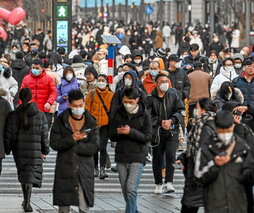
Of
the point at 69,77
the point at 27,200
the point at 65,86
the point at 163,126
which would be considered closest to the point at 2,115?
the point at 27,200

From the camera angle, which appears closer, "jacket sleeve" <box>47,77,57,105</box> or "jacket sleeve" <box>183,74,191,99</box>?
"jacket sleeve" <box>47,77,57,105</box>

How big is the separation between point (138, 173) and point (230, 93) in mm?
1916

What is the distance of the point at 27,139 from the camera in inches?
649

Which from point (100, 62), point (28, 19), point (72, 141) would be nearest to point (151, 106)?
point (72, 141)

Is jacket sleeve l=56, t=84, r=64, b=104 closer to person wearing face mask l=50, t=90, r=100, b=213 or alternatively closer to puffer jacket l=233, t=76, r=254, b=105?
puffer jacket l=233, t=76, r=254, b=105

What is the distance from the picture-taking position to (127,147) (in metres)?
15.7

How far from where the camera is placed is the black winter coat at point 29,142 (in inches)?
647

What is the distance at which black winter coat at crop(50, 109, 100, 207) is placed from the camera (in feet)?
46.9

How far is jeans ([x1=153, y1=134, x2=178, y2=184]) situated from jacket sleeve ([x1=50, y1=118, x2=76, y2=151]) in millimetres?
4546

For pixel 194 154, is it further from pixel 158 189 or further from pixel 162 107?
pixel 158 189

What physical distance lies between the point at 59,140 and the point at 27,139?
228cm

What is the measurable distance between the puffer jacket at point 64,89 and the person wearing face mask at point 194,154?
8.40 metres

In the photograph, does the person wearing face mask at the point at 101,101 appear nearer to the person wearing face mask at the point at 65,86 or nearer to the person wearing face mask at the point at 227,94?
the person wearing face mask at the point at 65,86

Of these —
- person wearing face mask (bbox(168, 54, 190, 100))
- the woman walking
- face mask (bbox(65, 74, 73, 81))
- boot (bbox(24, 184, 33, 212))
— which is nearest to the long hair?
the woman walking
